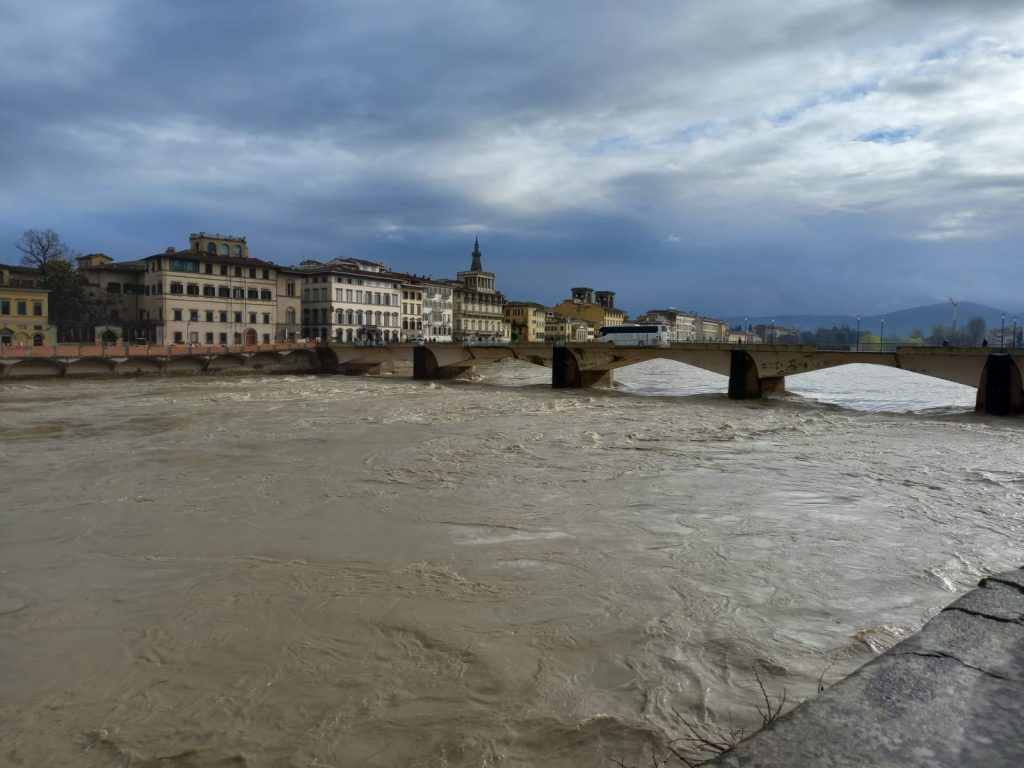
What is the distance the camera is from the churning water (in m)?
5.39

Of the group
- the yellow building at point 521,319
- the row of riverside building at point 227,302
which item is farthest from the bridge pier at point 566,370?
the yellow building at point 521,319

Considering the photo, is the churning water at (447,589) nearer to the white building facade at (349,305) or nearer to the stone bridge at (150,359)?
the stone bridge at (150,359)

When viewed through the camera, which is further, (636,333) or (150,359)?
(636,333)

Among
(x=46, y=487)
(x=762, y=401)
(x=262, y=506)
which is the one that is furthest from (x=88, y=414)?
(x=762, y=401)

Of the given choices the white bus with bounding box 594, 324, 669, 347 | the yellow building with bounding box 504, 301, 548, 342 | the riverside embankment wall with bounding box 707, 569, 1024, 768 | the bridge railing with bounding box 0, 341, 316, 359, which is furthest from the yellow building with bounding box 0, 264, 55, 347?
the yellow building with bounding box 504, 301, 548, 342

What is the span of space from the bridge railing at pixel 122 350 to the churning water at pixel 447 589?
32374mm

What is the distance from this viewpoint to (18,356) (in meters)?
45.5

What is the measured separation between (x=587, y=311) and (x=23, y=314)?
105105mm

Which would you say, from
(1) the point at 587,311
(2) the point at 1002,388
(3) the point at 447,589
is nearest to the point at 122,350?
(3) the point at 447,589

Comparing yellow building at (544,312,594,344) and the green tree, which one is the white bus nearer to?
the green tree

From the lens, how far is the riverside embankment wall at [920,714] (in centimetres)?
193

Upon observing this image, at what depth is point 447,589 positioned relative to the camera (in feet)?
27.1

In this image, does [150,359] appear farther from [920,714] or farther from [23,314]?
[920,714]

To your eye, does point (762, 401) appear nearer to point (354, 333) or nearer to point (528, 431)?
point (528, 431)
